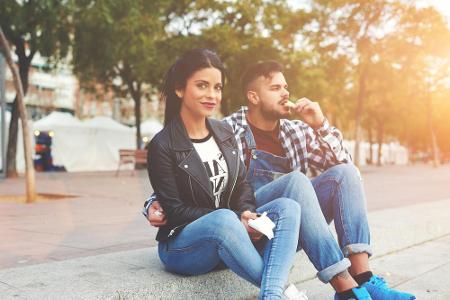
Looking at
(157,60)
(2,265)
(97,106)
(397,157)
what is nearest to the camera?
(2,265)

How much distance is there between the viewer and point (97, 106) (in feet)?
162

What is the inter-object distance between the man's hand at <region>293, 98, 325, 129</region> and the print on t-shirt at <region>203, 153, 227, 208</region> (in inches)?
30.6

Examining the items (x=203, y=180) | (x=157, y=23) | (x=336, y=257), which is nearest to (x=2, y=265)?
(x=203, y=180)

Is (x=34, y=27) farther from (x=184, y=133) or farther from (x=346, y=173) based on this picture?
(x=346, y=173)

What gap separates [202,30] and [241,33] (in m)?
1.77

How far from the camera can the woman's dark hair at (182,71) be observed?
3.02m

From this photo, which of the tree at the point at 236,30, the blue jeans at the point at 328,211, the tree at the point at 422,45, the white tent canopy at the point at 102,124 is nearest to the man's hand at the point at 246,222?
the blue jeans at the point at 328,211

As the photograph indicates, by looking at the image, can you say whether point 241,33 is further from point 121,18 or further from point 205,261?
point 205,261

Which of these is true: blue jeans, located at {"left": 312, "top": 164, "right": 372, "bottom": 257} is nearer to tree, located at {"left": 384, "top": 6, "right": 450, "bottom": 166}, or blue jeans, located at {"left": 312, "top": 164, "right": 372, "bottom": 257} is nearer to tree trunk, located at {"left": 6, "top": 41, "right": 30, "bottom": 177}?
tree trunk, located at {"left": 6, "top": 41, "right": 30, "bottom": 177}

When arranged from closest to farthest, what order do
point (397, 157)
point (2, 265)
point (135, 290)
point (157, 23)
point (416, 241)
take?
point (135, 290), point (2, 265), point (416, 241), point (157, 23), point (397, 157)

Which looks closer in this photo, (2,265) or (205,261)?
(205,261)

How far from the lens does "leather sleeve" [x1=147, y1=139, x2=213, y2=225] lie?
112 inches

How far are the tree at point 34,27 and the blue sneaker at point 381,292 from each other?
32.3 ft

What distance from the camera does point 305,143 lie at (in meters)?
3.82
